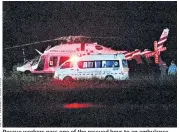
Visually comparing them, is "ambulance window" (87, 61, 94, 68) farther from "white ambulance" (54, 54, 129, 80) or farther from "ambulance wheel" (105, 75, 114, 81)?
"ambulance wheel" (105, 75, 114, 81)

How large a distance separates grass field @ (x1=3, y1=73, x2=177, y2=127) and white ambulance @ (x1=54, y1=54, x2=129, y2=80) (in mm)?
55

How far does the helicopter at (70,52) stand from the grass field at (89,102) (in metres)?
0.13

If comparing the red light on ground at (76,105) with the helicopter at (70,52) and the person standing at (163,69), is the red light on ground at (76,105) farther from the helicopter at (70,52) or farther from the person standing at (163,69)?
the person standing at (163,69)

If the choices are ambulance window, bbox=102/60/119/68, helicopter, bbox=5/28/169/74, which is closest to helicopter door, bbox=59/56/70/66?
helicopter, bbox=5/28/169/74

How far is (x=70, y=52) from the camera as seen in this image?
5.21 meters

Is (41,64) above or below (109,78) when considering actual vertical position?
above

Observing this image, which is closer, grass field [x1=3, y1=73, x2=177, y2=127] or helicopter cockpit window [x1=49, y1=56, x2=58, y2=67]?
grass field [x1=3, y1=73, x2=177, y2=127]

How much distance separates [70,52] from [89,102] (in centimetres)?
48

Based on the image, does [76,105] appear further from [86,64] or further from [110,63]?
[110,63]

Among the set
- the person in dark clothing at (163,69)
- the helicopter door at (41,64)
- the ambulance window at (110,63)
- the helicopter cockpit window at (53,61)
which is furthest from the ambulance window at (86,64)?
the person in dark clothing at (163,69)

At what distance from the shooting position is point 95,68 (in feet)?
17.1

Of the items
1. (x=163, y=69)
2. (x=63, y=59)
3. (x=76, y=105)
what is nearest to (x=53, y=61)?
(x=63, y=59)

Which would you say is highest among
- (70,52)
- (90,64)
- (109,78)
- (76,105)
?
(70,52)

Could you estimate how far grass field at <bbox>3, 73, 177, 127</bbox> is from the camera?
201 inches
